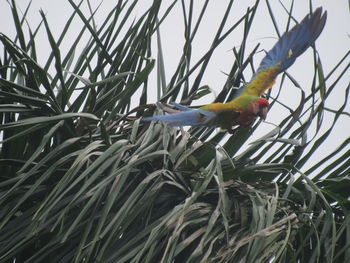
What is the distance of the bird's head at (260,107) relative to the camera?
187 cm

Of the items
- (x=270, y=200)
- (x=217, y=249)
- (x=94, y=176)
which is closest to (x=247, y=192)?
(x=270, y=200)

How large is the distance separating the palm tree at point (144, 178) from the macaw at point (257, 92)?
0.15 feet

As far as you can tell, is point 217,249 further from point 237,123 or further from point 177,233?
point 237,123

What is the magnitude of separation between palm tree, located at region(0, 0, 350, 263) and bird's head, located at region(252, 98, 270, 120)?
0.09 metres

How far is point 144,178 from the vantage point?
1500mm

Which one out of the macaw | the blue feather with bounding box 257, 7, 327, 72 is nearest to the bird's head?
the macaw

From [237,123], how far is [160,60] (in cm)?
37

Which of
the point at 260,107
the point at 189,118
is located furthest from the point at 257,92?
the point at 189,118

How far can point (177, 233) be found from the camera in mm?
1249

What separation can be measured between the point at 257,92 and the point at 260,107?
15 centimetres

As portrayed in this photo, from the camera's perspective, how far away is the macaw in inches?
66.1

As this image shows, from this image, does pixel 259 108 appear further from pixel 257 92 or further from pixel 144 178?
pixel 144 178

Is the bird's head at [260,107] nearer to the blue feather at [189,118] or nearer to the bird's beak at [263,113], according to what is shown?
the bird's beak at [263,113]

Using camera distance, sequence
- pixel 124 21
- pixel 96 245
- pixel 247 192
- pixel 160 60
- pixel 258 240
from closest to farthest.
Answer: pixel 258 240
pixel 96 245
pixel 247 192
pixel 124 21
pixel 160 60
